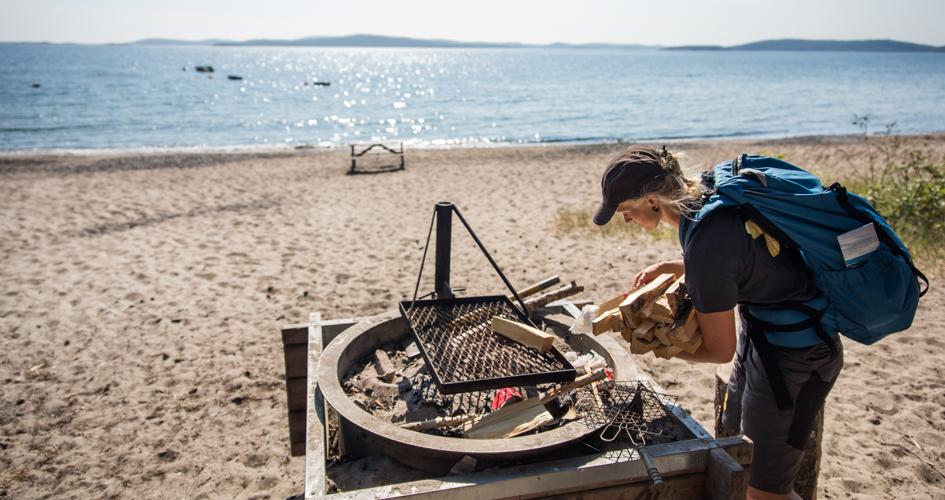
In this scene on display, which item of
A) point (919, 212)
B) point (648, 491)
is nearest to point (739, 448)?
point (648, 491)

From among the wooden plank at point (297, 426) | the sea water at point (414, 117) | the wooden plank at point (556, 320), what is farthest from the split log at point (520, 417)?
the sea water at point (414, 117)

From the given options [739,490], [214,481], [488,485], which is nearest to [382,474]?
[488,485]

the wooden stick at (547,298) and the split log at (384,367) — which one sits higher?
the wooden stick at (547,298)

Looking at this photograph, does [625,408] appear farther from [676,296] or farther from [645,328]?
[676,296]

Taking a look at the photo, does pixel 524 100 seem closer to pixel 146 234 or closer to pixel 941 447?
pixel 146 234

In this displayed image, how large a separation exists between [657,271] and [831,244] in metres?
0.81

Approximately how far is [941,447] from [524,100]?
132ft

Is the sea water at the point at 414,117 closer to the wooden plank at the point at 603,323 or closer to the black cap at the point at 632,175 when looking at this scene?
the wooden plank at the point at 603,323

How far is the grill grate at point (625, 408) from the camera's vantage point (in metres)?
2.29

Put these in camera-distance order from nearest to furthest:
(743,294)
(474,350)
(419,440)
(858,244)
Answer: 1. (858,244)
2. (743,294)
3. (419,440)
4. (474,350)

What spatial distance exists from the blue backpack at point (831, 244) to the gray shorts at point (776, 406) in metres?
0.14

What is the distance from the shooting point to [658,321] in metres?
2.07

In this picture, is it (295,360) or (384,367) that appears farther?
(295,360)

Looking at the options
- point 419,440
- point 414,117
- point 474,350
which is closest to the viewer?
point 419,440
